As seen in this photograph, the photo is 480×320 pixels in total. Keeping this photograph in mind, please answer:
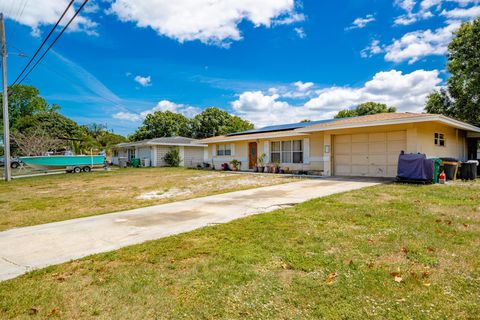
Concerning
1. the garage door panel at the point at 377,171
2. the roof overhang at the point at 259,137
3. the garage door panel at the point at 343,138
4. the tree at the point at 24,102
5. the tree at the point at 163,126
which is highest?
the tree at the point at 24,102

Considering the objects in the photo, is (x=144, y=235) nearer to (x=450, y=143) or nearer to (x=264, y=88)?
(x=450, y=143)

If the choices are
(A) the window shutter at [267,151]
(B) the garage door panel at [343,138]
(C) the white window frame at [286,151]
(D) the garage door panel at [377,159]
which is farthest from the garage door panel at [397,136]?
(A) the window shutter at [267,151]

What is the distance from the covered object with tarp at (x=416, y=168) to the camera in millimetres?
10712

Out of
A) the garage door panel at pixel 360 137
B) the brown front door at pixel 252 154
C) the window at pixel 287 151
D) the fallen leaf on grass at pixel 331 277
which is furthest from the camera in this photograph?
Answer: the brown front door at pixel 252 154

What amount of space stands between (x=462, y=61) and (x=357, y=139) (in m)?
16.9

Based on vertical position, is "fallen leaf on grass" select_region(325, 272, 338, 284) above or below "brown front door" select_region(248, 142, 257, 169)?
below

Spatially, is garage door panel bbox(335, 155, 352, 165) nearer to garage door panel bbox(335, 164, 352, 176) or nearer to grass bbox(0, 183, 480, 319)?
garage door panel bbox(335, 164, 352, 176)

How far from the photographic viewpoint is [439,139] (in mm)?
14336

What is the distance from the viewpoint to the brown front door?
21.6 m

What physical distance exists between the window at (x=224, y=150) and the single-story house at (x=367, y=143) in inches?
133

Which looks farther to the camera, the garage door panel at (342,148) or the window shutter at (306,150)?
the window shutter at (306,150)

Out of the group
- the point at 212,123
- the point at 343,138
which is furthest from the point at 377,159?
the point at 212,123

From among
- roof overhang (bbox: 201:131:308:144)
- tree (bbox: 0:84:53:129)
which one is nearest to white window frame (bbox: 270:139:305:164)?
roof overhang (bbox: 201:131:308:144)

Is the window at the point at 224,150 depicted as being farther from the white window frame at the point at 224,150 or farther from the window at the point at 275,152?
the window at the point at 275,152
